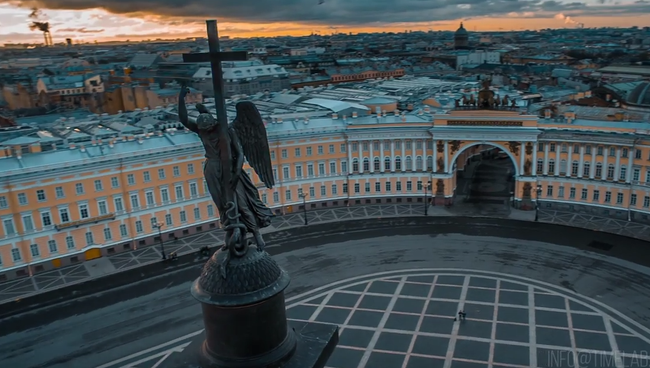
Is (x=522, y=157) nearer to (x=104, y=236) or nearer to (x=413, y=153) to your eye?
(x=413, y=153)

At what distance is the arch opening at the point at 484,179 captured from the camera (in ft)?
198

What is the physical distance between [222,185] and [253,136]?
79.1 inches

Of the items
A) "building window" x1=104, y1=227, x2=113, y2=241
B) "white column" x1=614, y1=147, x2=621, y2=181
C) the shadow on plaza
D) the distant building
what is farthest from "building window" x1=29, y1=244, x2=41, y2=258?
the distant building

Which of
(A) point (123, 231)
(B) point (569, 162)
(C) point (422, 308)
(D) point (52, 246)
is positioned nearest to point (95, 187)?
(A) point (123, 231)

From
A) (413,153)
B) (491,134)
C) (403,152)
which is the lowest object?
(413,153)

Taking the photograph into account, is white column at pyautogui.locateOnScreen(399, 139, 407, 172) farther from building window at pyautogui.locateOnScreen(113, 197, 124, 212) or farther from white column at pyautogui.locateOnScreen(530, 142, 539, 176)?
building window at pyautogui.locateOnScreen(113, 197, 124, 212)

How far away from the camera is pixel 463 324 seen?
36344 mm

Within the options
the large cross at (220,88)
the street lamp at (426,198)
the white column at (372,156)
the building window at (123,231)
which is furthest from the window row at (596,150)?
the large cross at (220,88)

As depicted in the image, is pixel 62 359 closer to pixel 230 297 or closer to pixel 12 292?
pixel 12 292

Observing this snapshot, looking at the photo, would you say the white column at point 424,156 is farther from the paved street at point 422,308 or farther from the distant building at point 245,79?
the distant building at point 245,79

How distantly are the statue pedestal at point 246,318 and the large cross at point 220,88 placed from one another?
3.71 feet

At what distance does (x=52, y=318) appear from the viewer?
39344 mm

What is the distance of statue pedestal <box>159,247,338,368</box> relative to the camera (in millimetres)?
11039

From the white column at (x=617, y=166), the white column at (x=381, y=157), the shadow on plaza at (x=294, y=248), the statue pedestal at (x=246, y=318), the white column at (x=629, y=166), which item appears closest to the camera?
the statue pedestal at (x=246, y=318)
